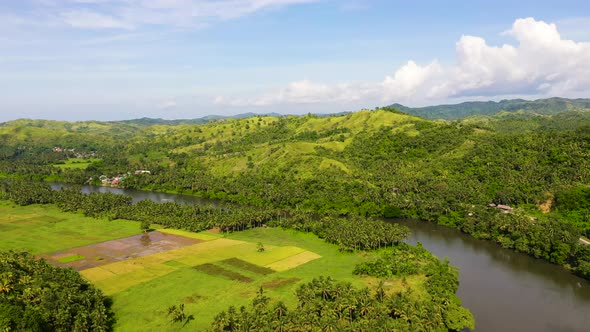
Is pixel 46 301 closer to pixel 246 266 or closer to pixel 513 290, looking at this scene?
pixel 246 266

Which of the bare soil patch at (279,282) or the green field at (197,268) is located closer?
the green field at (197,268)

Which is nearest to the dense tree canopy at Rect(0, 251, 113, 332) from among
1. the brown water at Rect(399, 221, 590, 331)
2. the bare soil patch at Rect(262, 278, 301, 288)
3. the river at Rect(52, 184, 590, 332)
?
the bare soil patch at Rect(262, 278, 301, 288)

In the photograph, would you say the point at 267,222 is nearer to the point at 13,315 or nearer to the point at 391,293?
the point at 391,293

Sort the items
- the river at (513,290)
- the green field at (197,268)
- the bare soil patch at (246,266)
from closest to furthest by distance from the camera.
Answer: the river at (513,290)
the green field at (197,268)
the bare soil patch at (246,266)

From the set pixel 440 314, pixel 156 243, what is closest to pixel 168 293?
pixel 156 243

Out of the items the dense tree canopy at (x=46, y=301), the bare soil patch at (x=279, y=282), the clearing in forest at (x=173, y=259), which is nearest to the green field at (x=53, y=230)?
the clearing in forest at (x=173, y=259)

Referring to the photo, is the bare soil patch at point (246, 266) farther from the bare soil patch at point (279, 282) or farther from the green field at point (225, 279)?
the bare soil patch at point (279, 282)

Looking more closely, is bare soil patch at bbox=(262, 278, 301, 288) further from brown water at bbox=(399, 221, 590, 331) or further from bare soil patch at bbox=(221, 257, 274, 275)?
brown water at bbox=(399, 221, 590, 331)

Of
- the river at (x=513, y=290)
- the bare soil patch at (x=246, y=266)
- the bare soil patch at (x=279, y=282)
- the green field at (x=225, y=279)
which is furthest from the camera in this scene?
the bare soil patch at (x=246, y=266)
